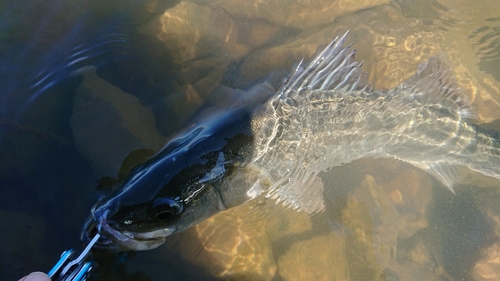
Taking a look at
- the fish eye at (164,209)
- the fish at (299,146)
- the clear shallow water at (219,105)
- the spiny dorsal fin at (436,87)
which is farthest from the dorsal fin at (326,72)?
the fish eye at (164,209)

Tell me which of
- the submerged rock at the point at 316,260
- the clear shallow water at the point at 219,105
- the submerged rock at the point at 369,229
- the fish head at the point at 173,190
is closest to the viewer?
the fish head at the point at 173,190

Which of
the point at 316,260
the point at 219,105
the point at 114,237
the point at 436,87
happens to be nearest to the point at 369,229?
the point at 316,260

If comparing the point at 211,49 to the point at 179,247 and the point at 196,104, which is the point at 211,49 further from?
the point at 179,247

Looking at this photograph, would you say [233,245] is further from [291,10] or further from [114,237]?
[291,10]

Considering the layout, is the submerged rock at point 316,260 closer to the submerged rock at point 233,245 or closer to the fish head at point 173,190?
the submerged rock at point 233,245

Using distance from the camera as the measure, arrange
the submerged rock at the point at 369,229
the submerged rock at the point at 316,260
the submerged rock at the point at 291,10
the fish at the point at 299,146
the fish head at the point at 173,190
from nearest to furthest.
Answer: the fish head at the point at 173,190
the fish at the point at 299,146
the submerged rock at the point at 316,260
the submerged rock at the point at 369,229
the submerged rock at the point at 291,10

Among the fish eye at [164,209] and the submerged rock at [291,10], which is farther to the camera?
the submerged rock at [291,10]

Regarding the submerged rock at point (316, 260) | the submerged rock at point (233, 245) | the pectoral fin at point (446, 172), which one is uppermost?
the submerged rock at point (233, 245)
